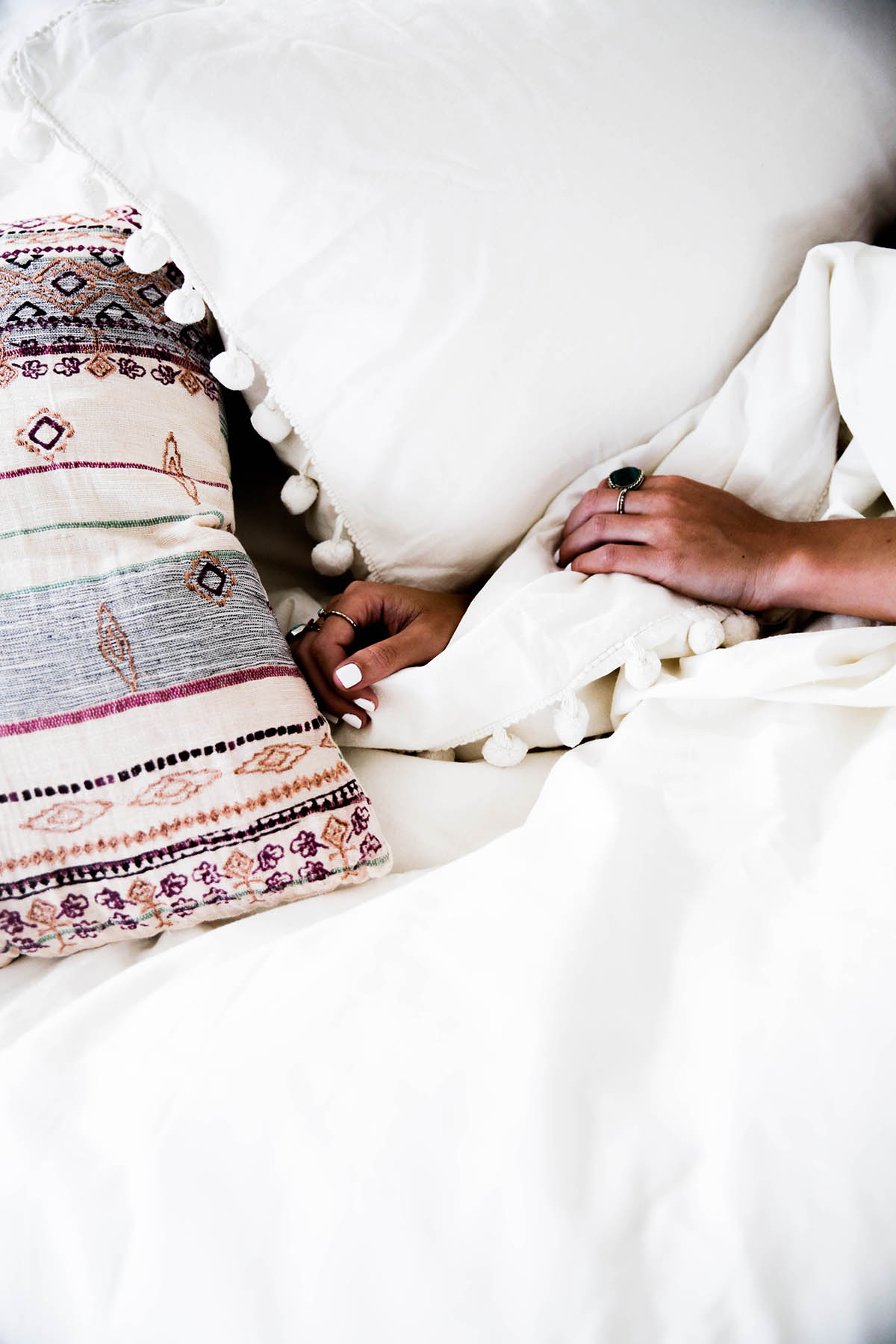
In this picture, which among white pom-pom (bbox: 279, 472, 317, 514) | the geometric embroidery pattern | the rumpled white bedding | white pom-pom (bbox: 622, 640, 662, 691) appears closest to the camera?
the rumpled white bedding

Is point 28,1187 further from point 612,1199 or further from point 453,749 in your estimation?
point 453,749

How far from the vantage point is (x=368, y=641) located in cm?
71

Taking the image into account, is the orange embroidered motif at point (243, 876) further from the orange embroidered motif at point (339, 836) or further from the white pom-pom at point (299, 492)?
the white pom-pom at point (299, 492)

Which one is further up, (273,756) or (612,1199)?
(273,756)

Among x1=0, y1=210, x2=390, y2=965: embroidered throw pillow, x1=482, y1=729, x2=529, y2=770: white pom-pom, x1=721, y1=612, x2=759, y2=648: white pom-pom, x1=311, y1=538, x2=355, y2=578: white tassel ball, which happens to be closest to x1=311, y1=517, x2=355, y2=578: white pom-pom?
x1=311, y1=538, x2=355, y2=578: white tassel ball

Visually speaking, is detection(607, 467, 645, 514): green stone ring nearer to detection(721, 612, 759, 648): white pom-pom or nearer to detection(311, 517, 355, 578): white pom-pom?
detection(721, 612, 759, 648): white pom-pom

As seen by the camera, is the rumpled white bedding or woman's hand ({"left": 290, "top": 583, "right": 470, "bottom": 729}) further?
woman's hand ({"left": 290, "top": 583, "right": 470, "bottom": 729})

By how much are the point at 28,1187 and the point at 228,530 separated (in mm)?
443

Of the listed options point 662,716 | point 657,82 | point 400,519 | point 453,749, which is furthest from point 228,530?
point 657,82

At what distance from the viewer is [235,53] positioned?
0.58 metres

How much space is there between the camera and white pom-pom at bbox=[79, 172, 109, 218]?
1.93ft

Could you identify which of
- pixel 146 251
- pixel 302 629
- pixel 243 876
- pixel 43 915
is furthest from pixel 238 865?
pixel 146 251

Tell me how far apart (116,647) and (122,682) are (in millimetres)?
25

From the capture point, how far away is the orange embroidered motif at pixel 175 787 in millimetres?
526
